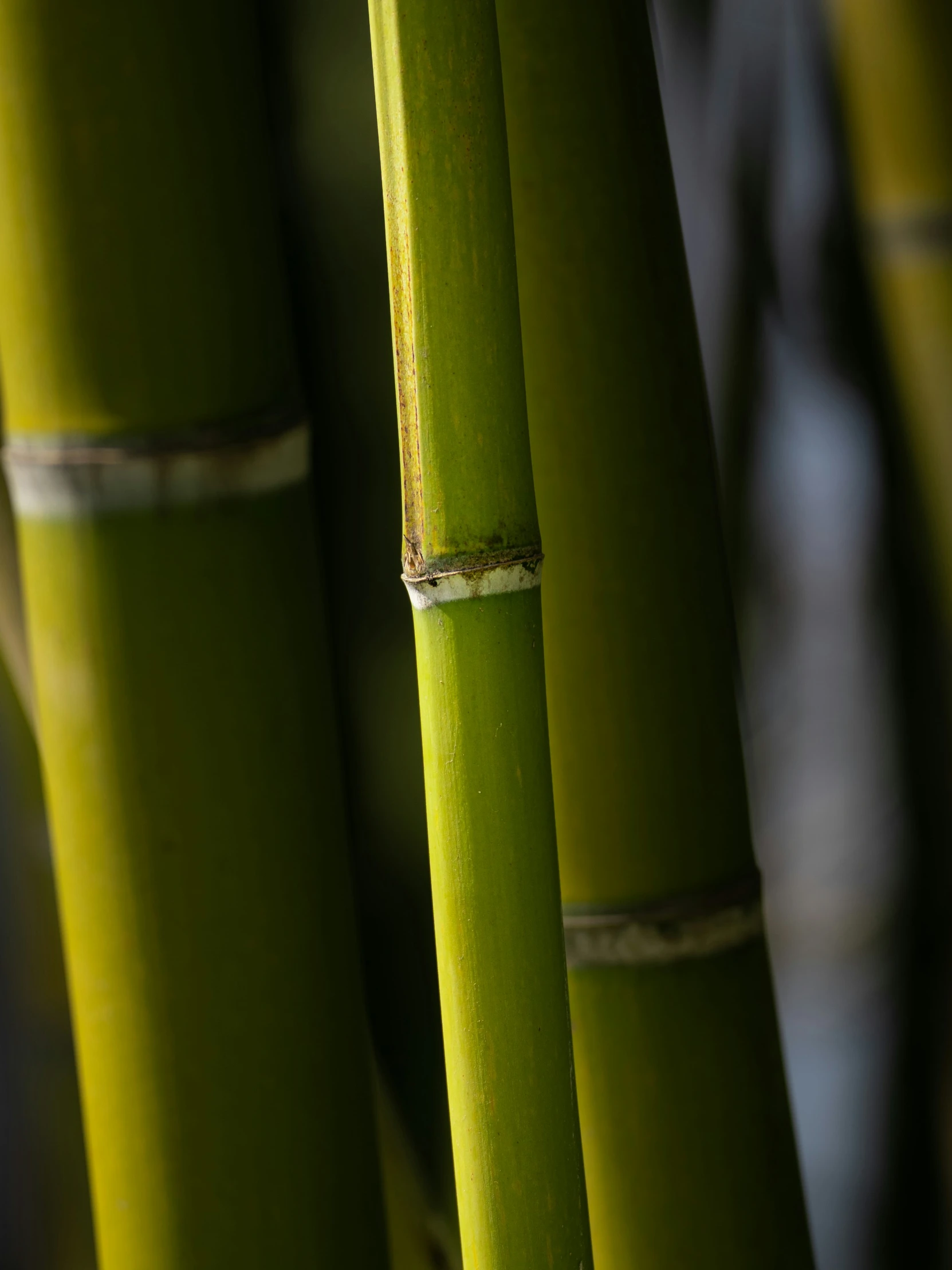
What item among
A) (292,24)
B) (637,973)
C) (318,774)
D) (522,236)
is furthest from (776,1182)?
(292,24)

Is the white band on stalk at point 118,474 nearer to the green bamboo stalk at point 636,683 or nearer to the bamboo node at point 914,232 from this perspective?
the green bamboo stalk at point 636,683

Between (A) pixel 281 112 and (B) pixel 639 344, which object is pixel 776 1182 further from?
(A) pixel 281 112

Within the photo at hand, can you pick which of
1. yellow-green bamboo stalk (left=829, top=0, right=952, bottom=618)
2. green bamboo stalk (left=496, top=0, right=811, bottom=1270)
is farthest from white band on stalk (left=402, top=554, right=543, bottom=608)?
yellow-green bamboo stalk (left=829, top=0, right=952, bottom=618)

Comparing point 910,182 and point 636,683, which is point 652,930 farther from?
point 910,182

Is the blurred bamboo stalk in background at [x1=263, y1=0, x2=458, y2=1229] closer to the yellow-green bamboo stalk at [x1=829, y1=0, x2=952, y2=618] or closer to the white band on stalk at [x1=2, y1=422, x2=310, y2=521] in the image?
the white band on stalk at [x1=2, y1=422, x2=310, y2=521]

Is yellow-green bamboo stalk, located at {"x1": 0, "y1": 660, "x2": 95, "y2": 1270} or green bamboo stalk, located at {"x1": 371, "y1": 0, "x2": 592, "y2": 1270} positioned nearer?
green bamboo stalk, located at {"x1": 371, "y1": 0, "x2": 592, "y2": 1270}

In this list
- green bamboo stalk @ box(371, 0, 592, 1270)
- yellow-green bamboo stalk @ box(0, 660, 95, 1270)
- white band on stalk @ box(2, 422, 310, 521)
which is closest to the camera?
green bamboo stalk @ box(371, 0, 592, 1270)

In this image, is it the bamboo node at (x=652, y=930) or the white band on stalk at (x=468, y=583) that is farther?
the bamboo node at (x=652, y=930)

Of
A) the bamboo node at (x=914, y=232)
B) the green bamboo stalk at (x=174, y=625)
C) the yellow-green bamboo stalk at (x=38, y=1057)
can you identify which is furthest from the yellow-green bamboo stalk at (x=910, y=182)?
the yellow-green bamboo stalk at (x=38, y=1057)
